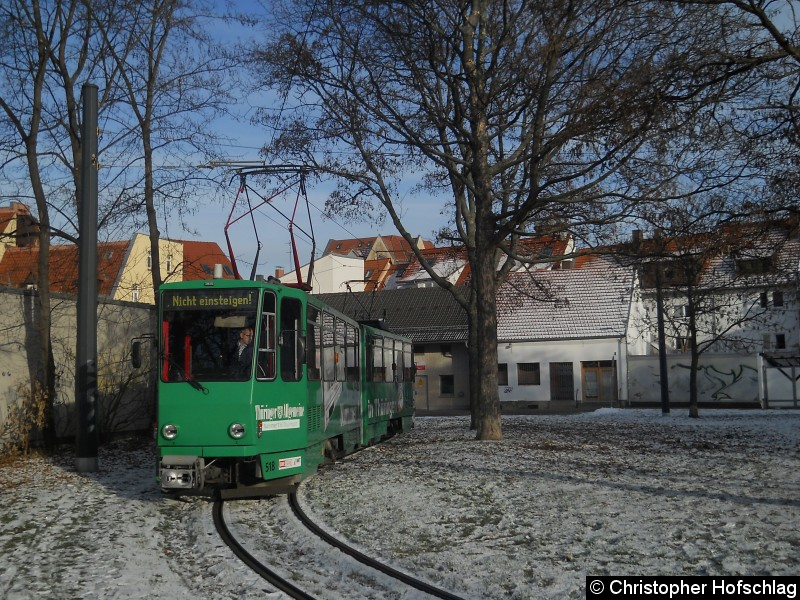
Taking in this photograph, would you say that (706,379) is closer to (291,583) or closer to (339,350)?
(339,350)

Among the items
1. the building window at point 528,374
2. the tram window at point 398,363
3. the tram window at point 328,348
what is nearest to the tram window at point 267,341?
the tram window at point 328,348

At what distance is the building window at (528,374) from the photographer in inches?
1933

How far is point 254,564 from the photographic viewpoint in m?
8.48

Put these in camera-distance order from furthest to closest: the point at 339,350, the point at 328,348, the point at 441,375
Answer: the point at 441,375, the point at 339,350, the point at 328,348

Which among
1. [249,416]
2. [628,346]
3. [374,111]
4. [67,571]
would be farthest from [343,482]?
[628,346]

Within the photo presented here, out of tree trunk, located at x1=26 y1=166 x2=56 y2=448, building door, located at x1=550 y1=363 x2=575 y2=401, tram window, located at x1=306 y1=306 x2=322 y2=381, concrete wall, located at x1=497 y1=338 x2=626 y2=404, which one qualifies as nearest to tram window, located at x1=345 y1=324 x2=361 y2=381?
tram window, located at x1=306 y1=306 x2=322 y2=381

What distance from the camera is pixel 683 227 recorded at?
14578mm

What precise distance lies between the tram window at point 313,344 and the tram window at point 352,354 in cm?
276

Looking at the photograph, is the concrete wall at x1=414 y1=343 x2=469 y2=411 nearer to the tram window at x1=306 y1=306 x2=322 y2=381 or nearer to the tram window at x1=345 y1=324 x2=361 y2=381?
the tram window at x1=345 y1=324 x2=361 y2=381

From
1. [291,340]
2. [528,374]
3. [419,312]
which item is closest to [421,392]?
[419,312]

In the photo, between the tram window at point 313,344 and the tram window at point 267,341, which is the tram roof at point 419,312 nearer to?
the tram window at point 313,344

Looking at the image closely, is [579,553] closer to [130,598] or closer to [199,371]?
[130,598]

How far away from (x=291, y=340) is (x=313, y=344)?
1097mm

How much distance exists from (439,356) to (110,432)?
3017cm
